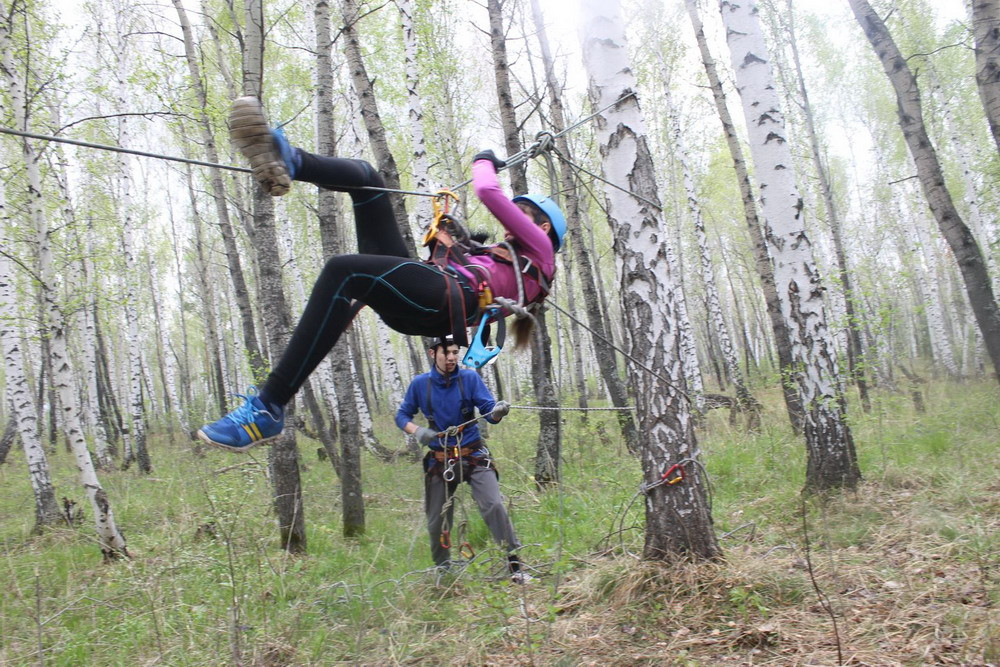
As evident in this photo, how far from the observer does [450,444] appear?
442 centimetres

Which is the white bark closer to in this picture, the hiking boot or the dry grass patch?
the dry grass patch

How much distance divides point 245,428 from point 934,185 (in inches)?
255

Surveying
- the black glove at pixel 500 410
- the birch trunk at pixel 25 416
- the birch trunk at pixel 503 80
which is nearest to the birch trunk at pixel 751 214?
the birch trunk at pixel 503 80

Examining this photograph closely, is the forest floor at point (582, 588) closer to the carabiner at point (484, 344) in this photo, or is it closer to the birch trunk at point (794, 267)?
the birch trunk at point (794, 267)

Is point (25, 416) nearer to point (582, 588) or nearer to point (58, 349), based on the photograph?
point (58, 349)

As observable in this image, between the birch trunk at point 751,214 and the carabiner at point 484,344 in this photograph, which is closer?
the carabiner at point 484,344

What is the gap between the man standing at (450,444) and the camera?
14.3ft

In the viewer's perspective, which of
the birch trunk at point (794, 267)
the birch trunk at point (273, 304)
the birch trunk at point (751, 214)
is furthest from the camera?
the birch trunk at point (751, 214)

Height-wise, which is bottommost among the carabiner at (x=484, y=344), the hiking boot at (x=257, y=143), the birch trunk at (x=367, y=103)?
the carabiner at (x=484, y=344)

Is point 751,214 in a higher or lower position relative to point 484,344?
higher

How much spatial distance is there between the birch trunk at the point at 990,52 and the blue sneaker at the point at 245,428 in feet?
18.8

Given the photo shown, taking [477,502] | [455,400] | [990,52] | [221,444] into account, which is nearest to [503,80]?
[455,400]

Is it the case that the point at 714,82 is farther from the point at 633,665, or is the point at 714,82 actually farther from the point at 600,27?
the point at 633,665

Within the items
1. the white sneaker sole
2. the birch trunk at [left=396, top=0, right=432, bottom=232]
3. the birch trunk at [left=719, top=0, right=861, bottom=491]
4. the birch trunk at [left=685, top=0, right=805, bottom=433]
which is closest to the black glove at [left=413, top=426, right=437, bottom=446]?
the white sneaker sole
